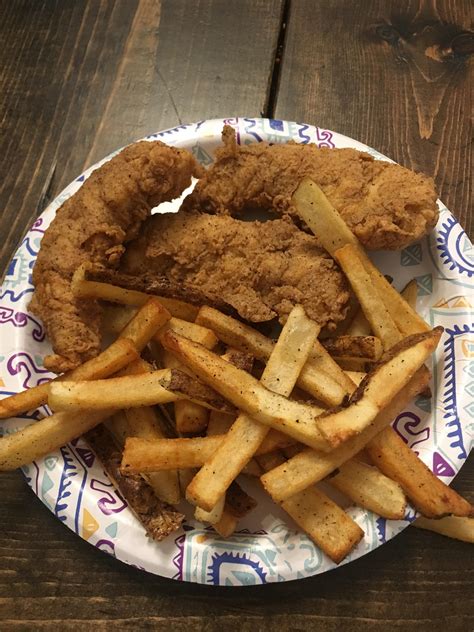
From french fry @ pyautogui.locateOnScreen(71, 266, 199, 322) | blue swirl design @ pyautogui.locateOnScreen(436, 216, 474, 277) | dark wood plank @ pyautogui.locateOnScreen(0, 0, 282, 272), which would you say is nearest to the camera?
french fry @ pyautogui.locateOnScreen(71, 266, 199, 322)

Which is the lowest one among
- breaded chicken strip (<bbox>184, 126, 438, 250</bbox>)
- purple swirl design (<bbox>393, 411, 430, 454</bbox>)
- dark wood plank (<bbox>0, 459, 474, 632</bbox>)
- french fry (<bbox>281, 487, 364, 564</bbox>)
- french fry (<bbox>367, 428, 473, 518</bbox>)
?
dark wood plank (<bbox>0, 459, 474, 632</bbox>)

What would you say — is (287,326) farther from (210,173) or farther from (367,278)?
(210,173)

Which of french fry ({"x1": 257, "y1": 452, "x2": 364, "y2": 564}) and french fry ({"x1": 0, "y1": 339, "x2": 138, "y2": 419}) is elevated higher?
french fry ({"x1": 0, "y1": 339, "x2": 138, "y2": 419})

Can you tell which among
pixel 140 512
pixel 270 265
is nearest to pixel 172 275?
pixel 270 265

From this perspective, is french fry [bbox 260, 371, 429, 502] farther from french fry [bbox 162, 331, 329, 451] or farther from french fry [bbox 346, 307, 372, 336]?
french fry [bbox 346, 307, 372, 336]

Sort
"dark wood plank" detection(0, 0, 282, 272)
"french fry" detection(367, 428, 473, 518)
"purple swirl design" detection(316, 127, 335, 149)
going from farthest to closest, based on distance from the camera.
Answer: "dark wood plank" detection(0, 0, 282, 272) < "purple swirl design" detection(316, 127, 335, 149) < "french fry" detection(367, 428, 473, 518)

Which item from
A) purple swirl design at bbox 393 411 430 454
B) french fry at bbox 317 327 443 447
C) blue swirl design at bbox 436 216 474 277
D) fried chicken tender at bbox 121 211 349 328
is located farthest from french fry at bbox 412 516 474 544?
blue swirl design at bbox 436 216 474 277

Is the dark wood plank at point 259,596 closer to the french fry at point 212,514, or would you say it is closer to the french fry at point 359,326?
the french fry at point 212,514
